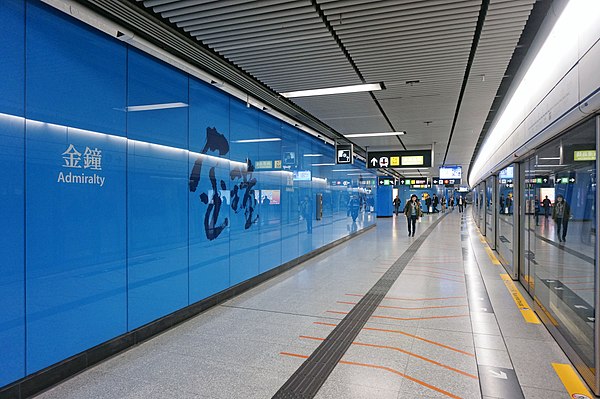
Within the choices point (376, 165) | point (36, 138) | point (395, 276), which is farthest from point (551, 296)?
point (376, 165)

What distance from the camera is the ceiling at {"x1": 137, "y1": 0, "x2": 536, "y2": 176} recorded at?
3.16 meters

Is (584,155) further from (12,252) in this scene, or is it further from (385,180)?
(385,180)

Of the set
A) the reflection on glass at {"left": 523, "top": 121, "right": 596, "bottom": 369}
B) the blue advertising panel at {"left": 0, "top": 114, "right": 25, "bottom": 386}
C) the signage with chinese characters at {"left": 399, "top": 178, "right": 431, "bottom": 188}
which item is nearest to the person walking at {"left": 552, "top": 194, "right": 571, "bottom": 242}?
the reflection on glass at {"left": 523, "top": 121, "right": 596, "bottom": 369}

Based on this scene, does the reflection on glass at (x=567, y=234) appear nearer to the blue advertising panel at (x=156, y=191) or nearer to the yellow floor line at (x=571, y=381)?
the yellow floor line at (x=571, y=381)

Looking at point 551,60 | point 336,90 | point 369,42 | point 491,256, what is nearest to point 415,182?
point 491,256

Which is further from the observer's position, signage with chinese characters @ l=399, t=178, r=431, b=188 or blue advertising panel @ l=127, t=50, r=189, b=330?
signage with chinese characters @ l=399, t=178, r=431, b=188

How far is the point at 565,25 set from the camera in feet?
11.1

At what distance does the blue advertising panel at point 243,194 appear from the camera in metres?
5.62

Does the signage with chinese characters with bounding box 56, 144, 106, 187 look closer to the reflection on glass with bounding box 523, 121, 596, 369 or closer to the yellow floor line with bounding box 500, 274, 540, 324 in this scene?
the reflection on glass with bounding box 523, 121, 596, 369

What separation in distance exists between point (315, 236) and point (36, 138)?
7.26 m

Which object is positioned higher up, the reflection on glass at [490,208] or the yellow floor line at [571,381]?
the reflection on glass at [490,208]

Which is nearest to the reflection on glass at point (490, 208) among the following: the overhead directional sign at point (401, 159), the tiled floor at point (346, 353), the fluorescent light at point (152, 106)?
the overhead directional sign at point (401, 159)

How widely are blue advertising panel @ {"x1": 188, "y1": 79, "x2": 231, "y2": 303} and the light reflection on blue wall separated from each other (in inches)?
0.8

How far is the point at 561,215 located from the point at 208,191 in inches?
171
